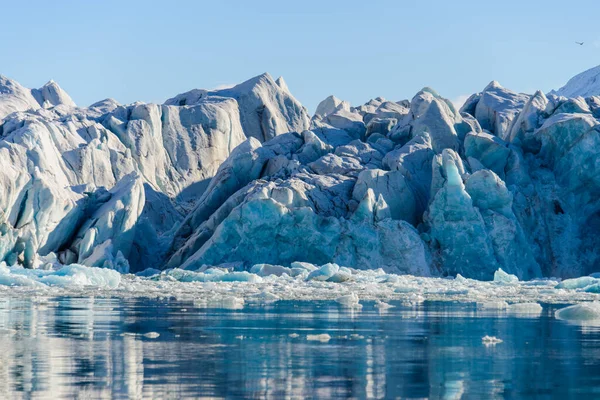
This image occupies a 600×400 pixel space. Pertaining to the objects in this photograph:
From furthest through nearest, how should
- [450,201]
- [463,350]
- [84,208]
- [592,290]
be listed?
[84,208], [450,201], [592,290], [463,350]

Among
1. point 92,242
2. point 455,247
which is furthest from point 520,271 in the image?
point 92,242

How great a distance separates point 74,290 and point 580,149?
71.3 feet

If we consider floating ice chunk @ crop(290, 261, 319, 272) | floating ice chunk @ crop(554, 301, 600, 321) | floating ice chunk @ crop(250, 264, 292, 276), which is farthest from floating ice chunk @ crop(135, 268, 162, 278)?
floating ice chunk @ crop(554, 301, 600, 321)

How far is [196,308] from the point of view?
17.4 m

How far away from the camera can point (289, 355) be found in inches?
380

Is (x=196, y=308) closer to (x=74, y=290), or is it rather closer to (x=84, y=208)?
(x=74, y=290)

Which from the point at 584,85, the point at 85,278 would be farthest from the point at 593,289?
the point at 584,85

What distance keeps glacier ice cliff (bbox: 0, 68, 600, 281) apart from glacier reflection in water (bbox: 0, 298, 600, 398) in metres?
15.0

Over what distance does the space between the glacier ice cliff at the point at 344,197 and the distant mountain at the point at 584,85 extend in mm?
33999

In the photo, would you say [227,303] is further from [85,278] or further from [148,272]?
[148,272]

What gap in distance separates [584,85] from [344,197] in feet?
168

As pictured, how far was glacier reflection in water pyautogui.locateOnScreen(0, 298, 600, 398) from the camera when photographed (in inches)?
294

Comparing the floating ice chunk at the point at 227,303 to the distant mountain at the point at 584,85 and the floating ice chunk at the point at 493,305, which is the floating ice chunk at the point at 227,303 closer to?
the floating ice chunk at the point at 493,305

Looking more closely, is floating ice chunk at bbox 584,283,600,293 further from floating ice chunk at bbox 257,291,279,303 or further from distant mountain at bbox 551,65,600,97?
distant mountain at bbox 551,65,600,97
